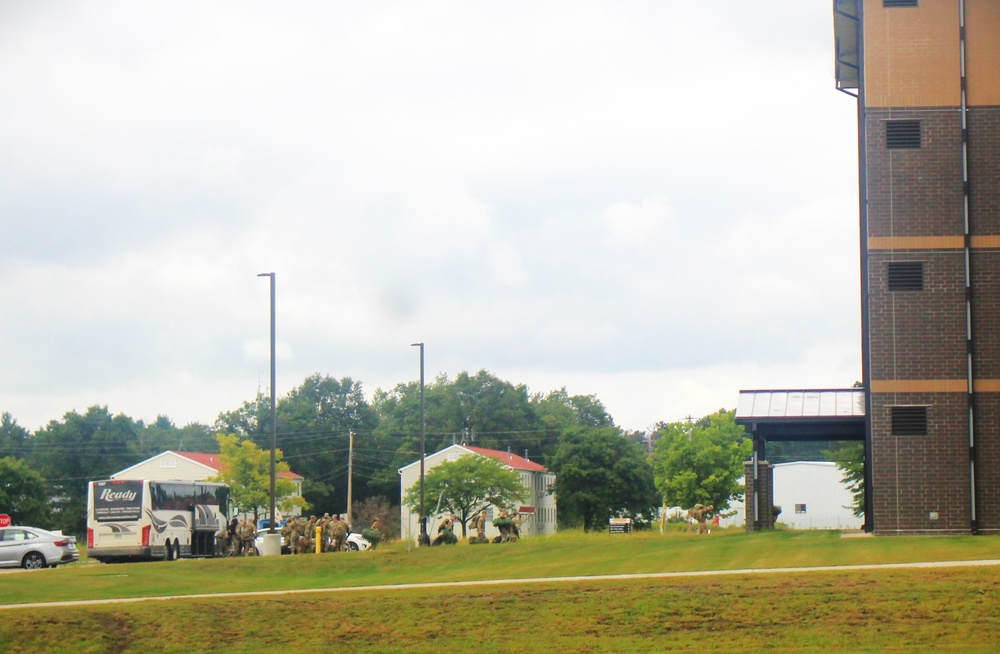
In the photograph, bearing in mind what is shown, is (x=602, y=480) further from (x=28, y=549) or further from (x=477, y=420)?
(x=28, y=549)

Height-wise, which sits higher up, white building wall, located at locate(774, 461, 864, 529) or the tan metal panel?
the tan metal panel

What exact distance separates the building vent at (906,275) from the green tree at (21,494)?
71755mm

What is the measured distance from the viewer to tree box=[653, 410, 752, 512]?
7669 centimetres

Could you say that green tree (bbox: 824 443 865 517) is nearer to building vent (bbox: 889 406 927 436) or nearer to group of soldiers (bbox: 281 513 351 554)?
building vent (bbox: 889 406 927 436)

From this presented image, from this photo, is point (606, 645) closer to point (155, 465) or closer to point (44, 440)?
point (155, 465)

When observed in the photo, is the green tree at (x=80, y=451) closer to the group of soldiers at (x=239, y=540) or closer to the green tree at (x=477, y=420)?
the green tree at (x=477, y=420)

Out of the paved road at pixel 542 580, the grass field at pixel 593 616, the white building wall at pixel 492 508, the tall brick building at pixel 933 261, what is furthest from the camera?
the white building wall at pixel 492 508

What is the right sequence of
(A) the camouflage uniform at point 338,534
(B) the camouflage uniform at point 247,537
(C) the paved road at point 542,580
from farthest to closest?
(B) the camouflage uniform at point 247,537, (A) the camouflage uniform at point 338,534, (C) the paved road at point 542,580

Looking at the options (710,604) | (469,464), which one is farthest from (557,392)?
(710,604)

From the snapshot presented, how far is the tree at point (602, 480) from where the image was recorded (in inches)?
3688

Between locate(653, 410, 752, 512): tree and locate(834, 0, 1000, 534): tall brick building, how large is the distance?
142 feet

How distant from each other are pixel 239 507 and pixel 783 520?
3791 centimetres

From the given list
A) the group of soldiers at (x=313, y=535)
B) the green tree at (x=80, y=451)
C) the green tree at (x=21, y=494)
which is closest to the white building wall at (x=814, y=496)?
the group of soldiers at (x=313, y=535)

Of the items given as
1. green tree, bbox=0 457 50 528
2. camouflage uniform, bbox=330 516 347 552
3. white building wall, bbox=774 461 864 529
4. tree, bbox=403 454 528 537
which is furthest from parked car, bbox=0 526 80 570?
white building wall, bbox=774 461 864 529
